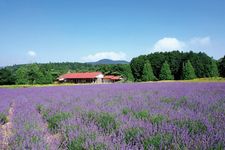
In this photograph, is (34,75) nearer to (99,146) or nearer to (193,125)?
(193,125)

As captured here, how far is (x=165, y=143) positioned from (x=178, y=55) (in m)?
62.5

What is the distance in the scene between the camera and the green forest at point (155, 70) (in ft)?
156

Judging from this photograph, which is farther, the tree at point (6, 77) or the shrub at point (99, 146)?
the tree at point (6, 77)

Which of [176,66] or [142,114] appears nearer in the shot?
[142,114]

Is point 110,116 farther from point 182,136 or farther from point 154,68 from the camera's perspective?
point 154,68

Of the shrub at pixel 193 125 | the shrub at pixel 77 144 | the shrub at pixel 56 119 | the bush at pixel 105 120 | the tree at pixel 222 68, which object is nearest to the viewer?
the shrub at pixel 77 144

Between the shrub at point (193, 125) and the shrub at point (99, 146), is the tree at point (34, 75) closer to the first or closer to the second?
the shrub at point (193, 125)

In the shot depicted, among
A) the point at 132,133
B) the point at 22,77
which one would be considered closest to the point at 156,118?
the point at 132,133

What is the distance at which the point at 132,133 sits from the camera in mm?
3490

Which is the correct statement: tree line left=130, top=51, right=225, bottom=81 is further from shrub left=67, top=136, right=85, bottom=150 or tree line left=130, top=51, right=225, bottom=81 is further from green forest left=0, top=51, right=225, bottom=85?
shrub left=67, top=136, right=85, bottom=150

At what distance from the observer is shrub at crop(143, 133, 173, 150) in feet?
9.79

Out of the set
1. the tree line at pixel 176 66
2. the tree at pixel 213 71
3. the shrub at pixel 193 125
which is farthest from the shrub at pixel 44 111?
the tree at pixel 213 71

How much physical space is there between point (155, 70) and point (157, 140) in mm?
59552

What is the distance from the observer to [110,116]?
4.73 meters
